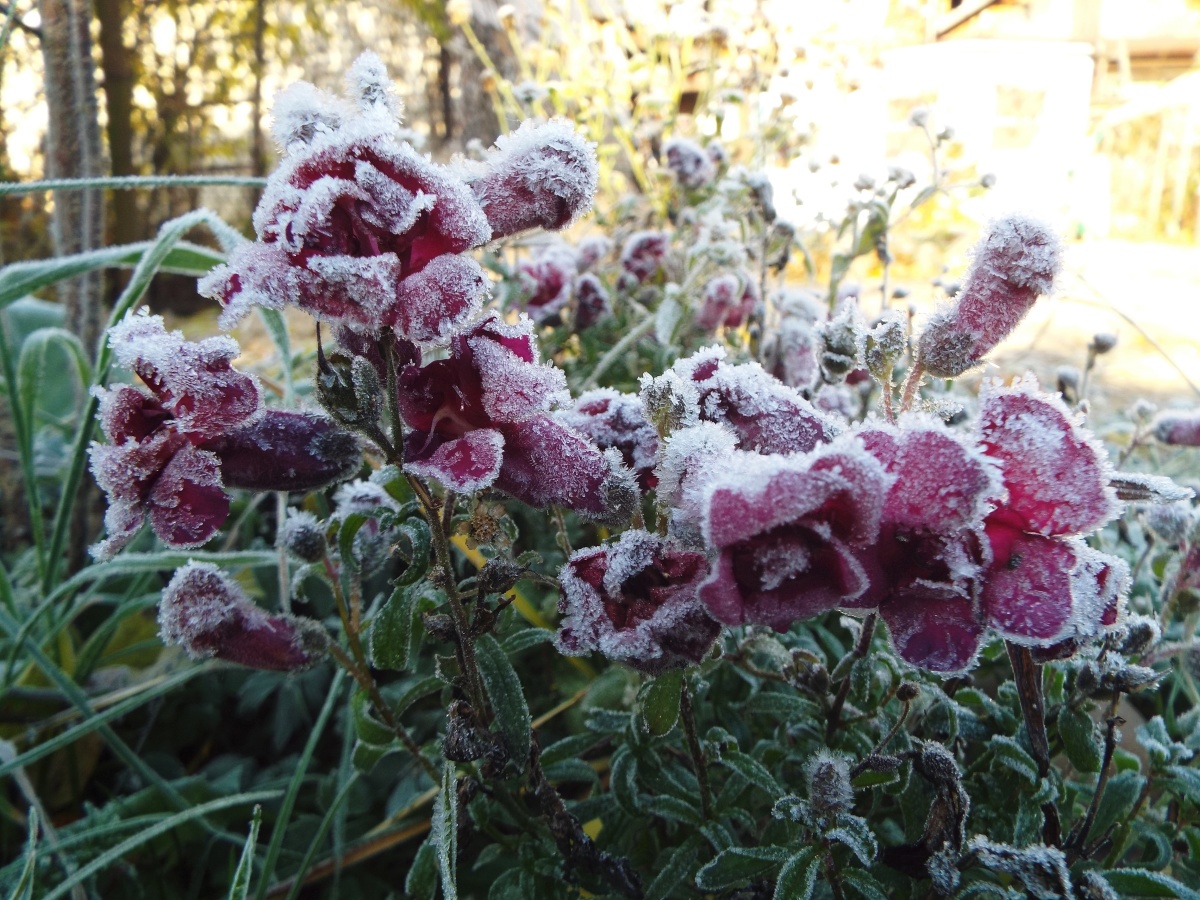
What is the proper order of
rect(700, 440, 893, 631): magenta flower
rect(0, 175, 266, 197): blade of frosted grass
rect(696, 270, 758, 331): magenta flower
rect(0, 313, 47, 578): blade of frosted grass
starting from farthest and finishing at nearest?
rect(696, 270, 758, 331): magenta flower
rect(0, 313, 47, 578): blade of frosted grass
rect(0, 175, 266, 197): blade of frosted grass
rect(700, 440, 893, 631): magenta flower

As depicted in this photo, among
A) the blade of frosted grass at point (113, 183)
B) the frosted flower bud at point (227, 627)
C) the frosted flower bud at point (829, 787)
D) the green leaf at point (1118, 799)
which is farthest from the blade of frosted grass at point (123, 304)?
the green leaf at point (1118, 799)

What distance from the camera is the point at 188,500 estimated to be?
0.48 m

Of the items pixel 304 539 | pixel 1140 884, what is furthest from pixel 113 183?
pixel 1140 884

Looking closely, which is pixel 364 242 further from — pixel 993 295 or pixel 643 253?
→ pixel 643 253

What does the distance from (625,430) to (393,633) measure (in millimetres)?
197

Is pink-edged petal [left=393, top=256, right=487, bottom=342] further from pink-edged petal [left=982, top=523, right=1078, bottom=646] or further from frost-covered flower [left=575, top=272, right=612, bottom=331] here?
frost-covered flower [left=575, top=272, right=612, bottom=331]

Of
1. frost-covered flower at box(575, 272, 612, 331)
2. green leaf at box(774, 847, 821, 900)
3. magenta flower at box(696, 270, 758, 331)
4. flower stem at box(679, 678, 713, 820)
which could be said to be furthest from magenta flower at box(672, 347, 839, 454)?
frost-covered flower at box(575, 272, 612, 331)

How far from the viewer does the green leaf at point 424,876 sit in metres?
0.68

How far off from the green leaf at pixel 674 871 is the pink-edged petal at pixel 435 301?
0.44 metres

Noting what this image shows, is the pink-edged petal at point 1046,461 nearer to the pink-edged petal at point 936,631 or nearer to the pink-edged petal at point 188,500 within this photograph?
the pink-edged petal at point 936,631

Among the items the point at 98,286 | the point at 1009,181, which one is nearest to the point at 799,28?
the point at 98,286

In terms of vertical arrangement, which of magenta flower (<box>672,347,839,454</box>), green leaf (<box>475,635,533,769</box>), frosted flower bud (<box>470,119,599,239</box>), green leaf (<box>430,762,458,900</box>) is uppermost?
frosted flower bud (<box>470,119,599,239</box>)

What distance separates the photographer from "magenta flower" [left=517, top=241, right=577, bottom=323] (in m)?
1.20

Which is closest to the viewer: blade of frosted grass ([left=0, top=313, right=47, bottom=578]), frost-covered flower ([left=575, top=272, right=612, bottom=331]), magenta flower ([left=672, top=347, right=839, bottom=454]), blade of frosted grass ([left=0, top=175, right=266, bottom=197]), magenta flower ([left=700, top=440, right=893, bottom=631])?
magenta flower ([left=700, top=440, right=893, bottom=631])
